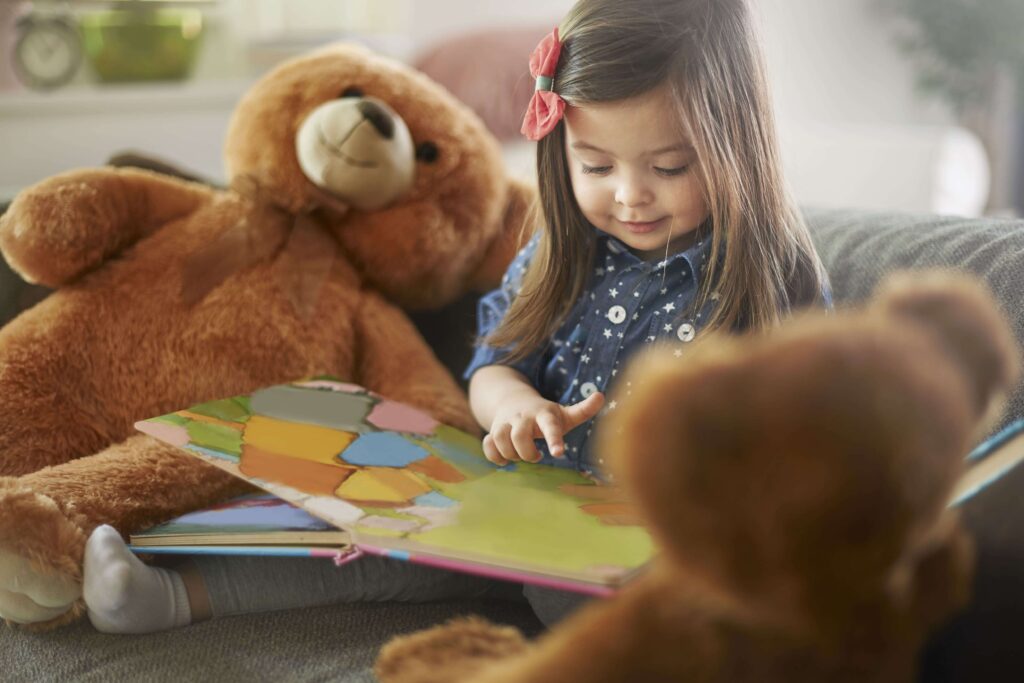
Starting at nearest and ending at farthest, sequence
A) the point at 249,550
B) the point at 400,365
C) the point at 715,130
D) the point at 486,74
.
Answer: the point at 249,550 → the point at 715,130 → the point at 400,365 → the point at 486,74

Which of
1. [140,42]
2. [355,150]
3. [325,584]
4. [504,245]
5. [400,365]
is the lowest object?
[325,584]

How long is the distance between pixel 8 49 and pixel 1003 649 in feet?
5.69

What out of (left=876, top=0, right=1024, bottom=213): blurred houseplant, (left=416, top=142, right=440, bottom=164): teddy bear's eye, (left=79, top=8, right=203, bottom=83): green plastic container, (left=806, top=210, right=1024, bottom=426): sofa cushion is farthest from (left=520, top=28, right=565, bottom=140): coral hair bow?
(left=876, top=0, right=1024, bottom=213): blurred houseplant

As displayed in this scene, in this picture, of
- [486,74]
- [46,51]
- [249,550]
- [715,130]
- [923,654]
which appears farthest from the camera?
[486,74]

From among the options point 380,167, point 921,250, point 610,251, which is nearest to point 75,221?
point 380,167

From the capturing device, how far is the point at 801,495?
0.36 m

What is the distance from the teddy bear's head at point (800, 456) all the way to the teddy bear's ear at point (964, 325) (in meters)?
0.02

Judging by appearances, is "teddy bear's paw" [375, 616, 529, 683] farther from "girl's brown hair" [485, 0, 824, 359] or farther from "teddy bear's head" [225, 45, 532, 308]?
"teddy bear's head" [225, 45, 532, 308]

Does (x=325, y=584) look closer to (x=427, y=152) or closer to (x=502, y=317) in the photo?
(x=502, y=317)

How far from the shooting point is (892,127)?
11.0ft

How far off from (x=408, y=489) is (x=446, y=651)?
0.15 metres

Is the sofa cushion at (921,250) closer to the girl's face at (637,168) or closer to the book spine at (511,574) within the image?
the girl's face at (637,168)

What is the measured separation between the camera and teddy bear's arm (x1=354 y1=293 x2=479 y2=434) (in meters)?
1.00

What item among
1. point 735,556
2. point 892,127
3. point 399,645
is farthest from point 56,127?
point 892,127
